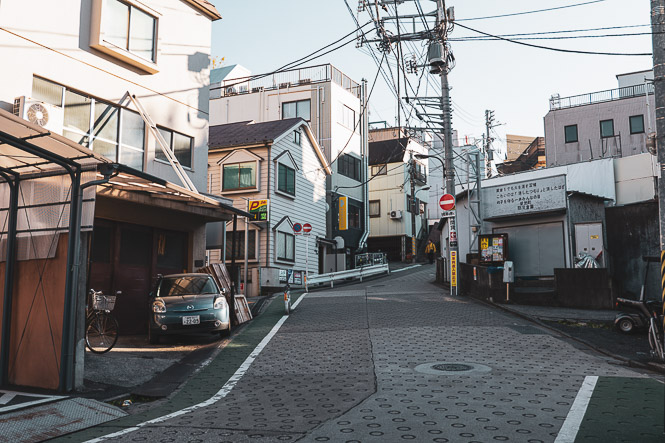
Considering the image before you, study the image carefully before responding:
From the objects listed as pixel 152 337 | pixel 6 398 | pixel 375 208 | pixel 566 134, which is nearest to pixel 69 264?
pixel 6 398

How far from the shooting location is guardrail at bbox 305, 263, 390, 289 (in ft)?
88.9

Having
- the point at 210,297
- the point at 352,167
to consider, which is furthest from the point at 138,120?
the point at 352,167

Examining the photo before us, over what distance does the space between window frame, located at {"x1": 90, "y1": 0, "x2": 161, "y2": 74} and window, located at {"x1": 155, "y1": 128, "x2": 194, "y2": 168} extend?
6.12ft

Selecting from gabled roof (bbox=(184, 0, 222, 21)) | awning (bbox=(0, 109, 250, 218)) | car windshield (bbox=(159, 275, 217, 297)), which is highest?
gabled roof (bbox=(184, 0, 222, 21))

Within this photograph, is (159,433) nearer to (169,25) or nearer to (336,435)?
(336,435)

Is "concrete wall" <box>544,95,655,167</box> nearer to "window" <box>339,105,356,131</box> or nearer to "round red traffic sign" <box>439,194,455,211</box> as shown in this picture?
"window" <box>339,105,356,131</box>

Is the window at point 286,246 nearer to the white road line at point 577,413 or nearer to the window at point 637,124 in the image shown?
the white road line at point 577,413

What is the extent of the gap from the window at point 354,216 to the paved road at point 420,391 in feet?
81.6

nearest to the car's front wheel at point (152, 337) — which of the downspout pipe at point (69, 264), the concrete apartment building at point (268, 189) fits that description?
the downspout pipe at point (69, 264)

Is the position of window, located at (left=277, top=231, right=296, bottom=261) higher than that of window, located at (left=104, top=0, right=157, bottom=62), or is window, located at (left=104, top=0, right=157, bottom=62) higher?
window, located at (left=104, top=0, right=157, bottom=62)

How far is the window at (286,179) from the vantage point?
30.2 metres

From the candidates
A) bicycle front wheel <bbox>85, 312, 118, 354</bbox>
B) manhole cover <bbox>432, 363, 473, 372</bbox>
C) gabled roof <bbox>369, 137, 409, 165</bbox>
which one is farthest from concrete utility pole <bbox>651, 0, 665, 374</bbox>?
gabled roof <bbox>369, 137, 409, 165</bbox>

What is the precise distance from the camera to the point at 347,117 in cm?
3909

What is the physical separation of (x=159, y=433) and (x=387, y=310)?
453 inches
